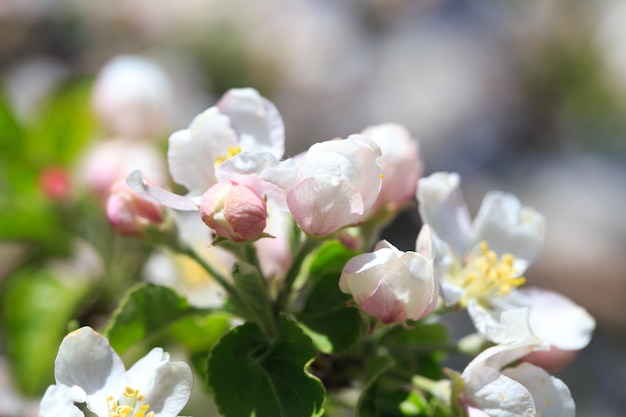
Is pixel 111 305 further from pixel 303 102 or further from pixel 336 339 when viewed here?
pixel 303 102

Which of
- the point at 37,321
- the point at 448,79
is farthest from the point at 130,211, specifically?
the point at 448,79

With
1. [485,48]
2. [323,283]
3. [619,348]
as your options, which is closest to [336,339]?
[323,283]

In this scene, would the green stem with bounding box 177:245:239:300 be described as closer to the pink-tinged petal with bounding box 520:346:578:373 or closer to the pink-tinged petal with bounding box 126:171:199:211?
the pink-tinged petal with bounding box 126:171:199:211

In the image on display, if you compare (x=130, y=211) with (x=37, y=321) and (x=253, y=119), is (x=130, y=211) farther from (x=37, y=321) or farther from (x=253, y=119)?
(x=37, y=321)

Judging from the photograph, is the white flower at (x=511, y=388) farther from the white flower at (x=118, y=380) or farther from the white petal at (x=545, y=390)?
the white flower at (x=118, y=380)

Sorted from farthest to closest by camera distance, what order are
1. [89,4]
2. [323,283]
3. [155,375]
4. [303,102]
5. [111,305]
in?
[303,102] → [89,4] → [111,305] → [323,283] → [155,375]

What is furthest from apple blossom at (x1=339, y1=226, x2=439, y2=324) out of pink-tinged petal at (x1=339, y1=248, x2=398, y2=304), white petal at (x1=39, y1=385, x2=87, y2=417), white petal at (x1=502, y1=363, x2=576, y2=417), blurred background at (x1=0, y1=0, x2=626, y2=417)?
blurred background at (x1=0, y1=0, x2=626, y2=417)
